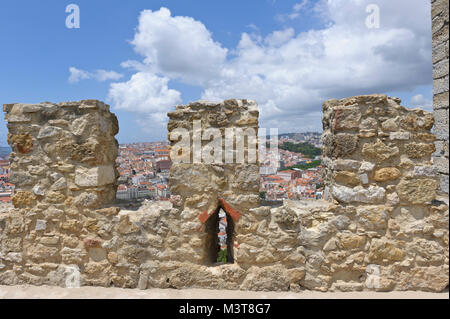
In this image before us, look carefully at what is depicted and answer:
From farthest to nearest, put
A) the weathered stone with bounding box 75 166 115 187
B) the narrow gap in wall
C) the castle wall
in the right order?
the castle wall
the narrow gap in wall
the weathered stone with bounding box 75 166 115 187

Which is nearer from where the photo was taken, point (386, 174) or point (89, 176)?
point (386, 174)

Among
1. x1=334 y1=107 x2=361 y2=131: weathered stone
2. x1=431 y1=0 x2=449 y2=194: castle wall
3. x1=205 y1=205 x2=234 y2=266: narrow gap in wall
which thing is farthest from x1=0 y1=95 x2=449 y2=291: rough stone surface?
x1=431 y1=0 x2=449 y2=194: castle wall

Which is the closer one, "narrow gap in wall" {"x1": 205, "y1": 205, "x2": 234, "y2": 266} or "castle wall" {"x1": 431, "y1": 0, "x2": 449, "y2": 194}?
"narrow gap in wall" {"x1": 205, "y1": 205, "x2": 234, "y2": 266}

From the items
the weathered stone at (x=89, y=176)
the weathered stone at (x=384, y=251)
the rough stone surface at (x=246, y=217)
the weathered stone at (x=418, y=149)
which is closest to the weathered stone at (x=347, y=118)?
the rough stone surface at (x=246, y=217)

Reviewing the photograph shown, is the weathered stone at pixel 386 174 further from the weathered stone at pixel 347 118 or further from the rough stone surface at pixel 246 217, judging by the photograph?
the weathered stone at pixel 347 118

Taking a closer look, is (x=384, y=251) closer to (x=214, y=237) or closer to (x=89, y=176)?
(x=214, y=237)

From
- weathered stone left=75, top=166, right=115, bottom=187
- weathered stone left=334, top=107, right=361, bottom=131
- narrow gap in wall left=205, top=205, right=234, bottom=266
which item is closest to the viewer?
weathered stone left=334, top=107, right=361, bottom=131

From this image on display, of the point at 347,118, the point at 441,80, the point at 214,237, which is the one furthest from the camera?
the point at 441,80

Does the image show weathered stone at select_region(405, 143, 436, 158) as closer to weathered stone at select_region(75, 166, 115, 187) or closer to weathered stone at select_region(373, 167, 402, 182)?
weathered stone at select_region(373, 167, 402, 182)

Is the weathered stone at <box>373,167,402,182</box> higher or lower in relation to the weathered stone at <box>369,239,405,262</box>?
higher

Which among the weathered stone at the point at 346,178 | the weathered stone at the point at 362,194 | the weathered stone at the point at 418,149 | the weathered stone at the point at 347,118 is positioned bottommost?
the weathered stone at the point at 362,194

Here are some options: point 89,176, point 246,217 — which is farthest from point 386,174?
point 89,176
